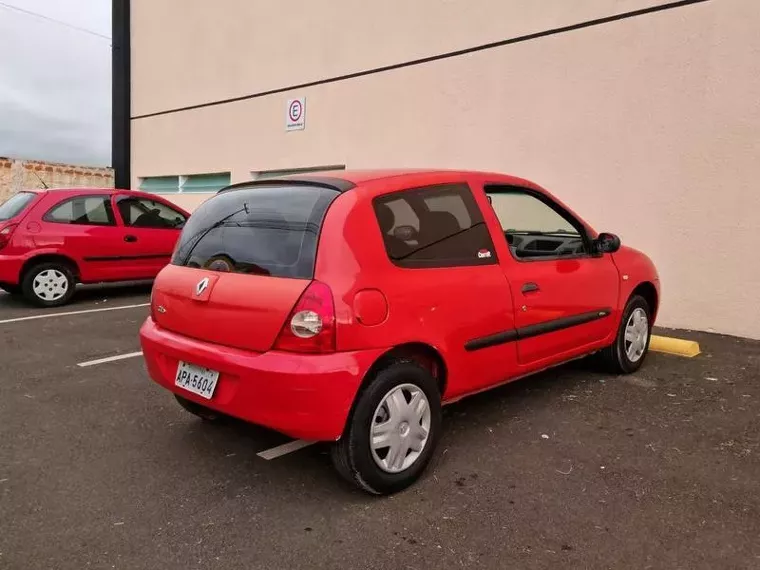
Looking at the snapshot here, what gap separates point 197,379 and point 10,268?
5738 mm

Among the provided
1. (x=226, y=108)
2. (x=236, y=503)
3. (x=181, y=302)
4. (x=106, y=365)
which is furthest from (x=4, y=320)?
(x=226, y=108)

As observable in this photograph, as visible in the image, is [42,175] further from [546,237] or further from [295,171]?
[546,237]

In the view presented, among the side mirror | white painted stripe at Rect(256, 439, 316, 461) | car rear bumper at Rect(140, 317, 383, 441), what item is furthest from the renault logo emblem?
the side mirror

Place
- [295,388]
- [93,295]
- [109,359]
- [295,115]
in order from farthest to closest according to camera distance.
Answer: [295,115] → [93,295] → [109,359] → [295,388]

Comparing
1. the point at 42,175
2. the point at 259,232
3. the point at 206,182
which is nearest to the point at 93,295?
the point at 206,182

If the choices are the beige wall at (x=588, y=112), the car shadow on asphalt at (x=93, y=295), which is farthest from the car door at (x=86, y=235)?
the beige wall at (x=588, y=112)

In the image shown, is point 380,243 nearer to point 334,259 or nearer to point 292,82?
point 334,259

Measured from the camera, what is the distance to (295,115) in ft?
35.2

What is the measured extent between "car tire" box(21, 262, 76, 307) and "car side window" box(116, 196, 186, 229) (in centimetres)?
105

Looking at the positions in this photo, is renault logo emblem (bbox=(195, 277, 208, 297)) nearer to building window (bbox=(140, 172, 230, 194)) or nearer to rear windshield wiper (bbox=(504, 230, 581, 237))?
rear windshield wiper (bbox=(504, 230, 581, 237))

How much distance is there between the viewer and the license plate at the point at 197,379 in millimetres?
2857

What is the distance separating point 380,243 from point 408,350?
547 mm

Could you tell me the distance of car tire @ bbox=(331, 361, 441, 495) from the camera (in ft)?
8.78

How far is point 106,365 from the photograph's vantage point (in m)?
4.98
